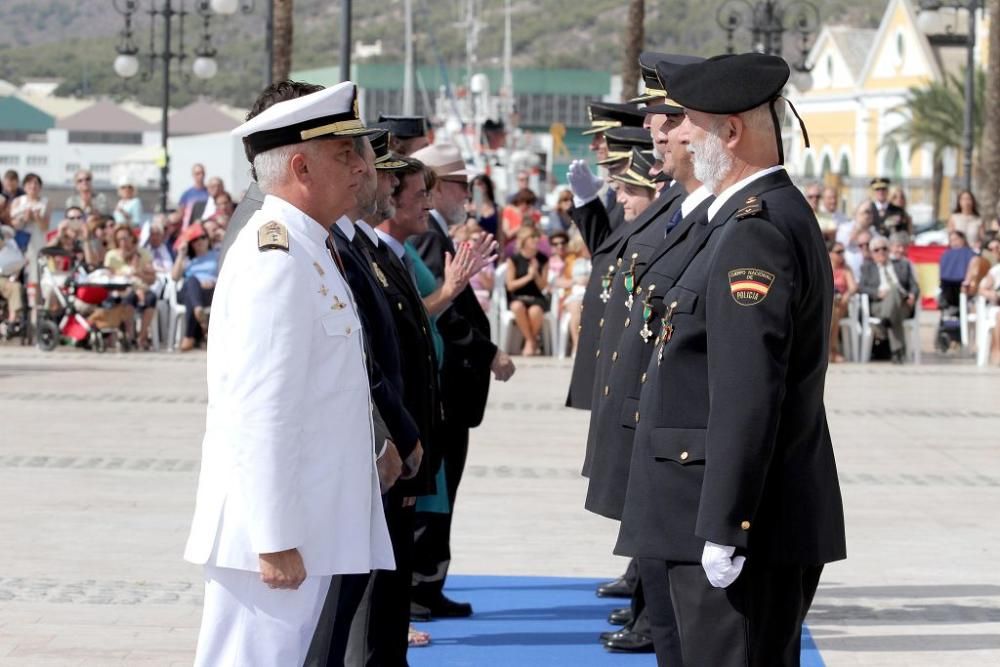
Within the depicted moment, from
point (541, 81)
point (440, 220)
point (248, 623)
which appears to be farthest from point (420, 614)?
point (541, 81)

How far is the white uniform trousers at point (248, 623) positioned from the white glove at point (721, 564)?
982mm

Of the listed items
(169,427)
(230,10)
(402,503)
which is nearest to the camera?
(402,503)

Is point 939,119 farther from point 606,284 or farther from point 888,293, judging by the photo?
point 606,284

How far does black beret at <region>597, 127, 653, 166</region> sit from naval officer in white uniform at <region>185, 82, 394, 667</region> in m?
3.58

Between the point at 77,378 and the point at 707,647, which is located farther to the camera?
the point at 77,378

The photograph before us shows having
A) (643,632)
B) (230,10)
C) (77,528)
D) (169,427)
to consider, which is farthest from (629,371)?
(230,10)

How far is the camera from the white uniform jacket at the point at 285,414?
4.08 m

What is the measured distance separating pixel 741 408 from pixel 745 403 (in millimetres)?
16

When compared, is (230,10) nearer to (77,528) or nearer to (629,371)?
(77,528)

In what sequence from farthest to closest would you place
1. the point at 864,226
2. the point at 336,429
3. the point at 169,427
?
the point at 864,226 → the point at 169,427 → the point at 336,429

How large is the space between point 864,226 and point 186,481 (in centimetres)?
1267

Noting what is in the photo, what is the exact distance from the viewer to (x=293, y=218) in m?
4.29

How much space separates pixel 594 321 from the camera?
25.5ft

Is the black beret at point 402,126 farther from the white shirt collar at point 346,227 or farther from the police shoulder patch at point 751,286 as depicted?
the police shoulder patch at point 751,286
